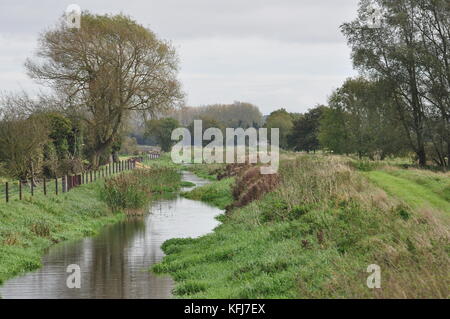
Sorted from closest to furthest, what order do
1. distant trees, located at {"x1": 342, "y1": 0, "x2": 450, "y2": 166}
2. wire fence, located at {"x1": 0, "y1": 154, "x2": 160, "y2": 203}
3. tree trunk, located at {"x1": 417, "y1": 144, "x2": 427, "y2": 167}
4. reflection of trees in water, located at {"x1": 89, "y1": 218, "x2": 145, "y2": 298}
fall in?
reflection of trees in water, located at {"x1": 89, "y1": 218, "x2": 145, "y2": 298}
wire fence, located at {"x1": 0, "y1": 154, "x2": 160, "y2": 203}
distant trees, located at {"x1": 342, "y1": 0, "x2": 450, "y2": 166}
tree trunk, located at {"x1": 417, "y1": 144, "x2": 427, "y2": 167}

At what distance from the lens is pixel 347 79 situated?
2569 inches

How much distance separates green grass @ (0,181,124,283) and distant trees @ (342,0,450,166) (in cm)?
2404

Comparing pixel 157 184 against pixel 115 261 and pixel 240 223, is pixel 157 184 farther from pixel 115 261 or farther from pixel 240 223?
pixel 115 261

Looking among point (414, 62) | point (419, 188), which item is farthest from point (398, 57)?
point (419, 188)

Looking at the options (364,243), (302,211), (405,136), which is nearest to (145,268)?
(302,211)

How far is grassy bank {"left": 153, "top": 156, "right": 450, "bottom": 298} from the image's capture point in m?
11.3

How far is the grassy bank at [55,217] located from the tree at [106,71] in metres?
12.6

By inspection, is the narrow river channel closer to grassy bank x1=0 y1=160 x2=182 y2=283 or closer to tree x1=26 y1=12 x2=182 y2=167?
grassy bank x1=0 y1=160 x2=182 y2=283

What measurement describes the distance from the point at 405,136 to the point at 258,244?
3323 cm

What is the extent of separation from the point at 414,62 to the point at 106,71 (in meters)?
21.7

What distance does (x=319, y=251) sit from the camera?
14469mm

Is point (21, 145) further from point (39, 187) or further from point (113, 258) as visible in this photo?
point (113, 258)

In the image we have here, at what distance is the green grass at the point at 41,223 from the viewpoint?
741 inches

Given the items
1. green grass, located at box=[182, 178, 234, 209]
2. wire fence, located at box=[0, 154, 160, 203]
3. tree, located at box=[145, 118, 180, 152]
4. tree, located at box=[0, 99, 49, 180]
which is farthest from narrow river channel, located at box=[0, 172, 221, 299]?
tree, located at box=[145, 118, 180, 152]
